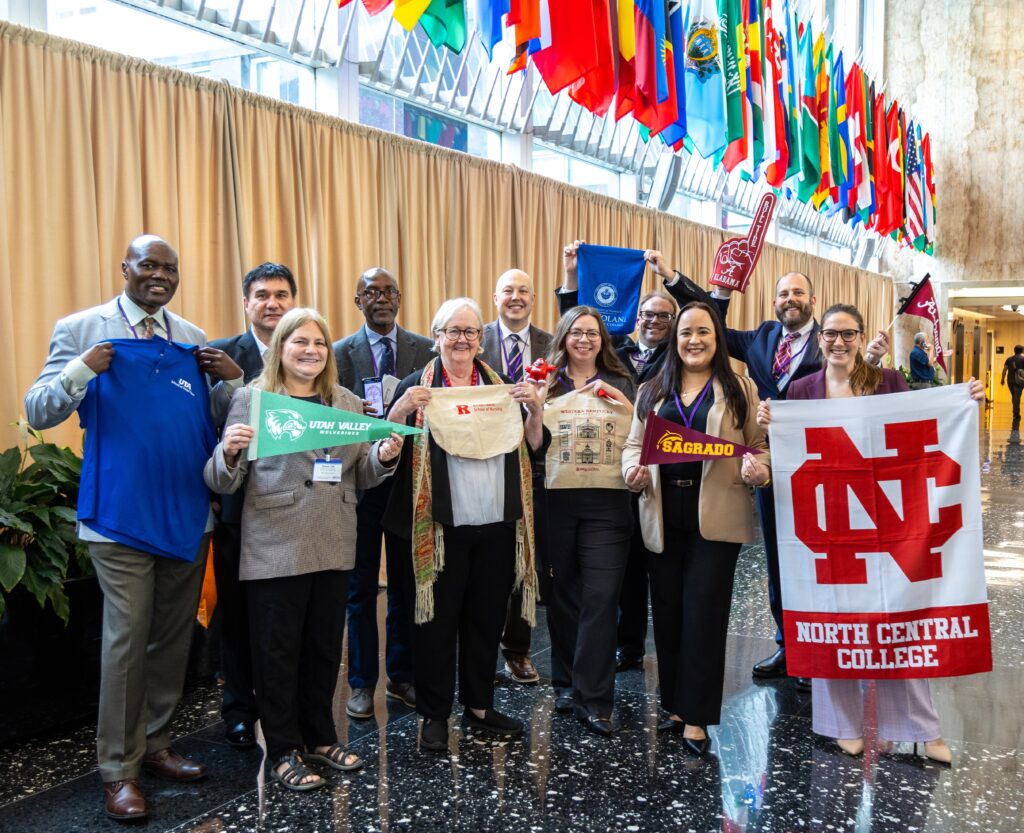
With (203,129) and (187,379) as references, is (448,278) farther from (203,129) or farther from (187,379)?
(187,379)

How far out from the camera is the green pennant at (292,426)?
9.58 ft

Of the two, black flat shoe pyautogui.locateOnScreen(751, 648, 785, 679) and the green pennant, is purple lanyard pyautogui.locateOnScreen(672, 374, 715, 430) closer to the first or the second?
the green pennant

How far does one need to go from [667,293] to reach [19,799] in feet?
11.4

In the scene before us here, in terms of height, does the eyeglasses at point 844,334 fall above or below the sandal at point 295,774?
above

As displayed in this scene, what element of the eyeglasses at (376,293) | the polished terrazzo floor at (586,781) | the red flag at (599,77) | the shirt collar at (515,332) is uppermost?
the red flag at (599,77)

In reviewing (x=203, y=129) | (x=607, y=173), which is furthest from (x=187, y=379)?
(x=607, y=173)

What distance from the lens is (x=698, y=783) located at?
313 cm

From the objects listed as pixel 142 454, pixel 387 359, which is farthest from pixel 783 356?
pixel 142 454

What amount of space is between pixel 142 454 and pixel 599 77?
5.20 metres

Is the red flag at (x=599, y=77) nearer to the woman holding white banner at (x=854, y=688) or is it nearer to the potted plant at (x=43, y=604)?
the woman holding white banner at (x=854, y=688)

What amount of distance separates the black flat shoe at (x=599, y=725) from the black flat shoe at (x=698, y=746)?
1.02 ft

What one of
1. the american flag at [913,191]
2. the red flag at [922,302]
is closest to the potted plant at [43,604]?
the red flag at [922,302]

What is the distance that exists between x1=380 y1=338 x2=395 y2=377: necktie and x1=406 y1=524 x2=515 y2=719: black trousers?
100cm

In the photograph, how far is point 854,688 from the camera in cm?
347
